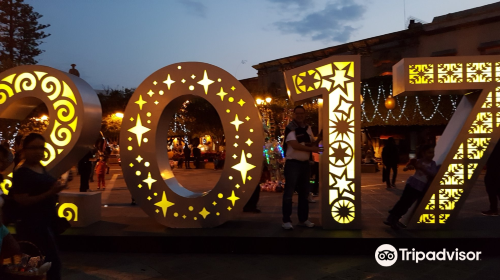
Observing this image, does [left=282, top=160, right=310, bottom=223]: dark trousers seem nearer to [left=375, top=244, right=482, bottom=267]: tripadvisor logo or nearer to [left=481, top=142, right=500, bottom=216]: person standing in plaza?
[left=375, top=244, right=482, bottom=267]: tripadvisor logo

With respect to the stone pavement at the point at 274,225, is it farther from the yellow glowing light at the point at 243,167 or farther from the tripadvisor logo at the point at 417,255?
the yellow glowing light at the point at 243,167

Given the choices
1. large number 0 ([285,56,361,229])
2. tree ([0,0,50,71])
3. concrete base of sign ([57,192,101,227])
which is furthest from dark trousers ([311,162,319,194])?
tree ([0,0,50,71])

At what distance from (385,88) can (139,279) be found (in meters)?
20.2

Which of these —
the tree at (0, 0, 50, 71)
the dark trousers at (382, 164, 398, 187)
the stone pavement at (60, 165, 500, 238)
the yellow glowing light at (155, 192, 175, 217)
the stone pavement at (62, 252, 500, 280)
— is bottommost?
the stone pavement at (62, 252, 500, 280)

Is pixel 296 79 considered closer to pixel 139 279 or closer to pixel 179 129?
pixel 139 279

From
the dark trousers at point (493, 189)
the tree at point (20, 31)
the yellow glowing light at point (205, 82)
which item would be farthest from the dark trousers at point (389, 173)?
the tree at point (20, 31)

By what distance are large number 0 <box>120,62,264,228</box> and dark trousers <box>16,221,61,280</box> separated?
7.58 feet

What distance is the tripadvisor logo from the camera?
428 cm

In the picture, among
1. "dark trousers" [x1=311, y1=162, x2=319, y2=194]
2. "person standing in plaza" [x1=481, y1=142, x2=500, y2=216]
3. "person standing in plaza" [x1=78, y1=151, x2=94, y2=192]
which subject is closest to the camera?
"person standing in plaza" [x1=481, y1=142, x2=500, y2=216]

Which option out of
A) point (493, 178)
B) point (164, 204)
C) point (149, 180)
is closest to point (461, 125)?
point (493, 178)

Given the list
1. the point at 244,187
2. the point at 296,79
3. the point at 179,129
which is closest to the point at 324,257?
the point at 244,187

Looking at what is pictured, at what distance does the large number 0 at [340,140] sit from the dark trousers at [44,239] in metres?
3.12

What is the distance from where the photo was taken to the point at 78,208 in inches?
205

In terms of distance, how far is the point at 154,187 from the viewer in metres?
5.18
